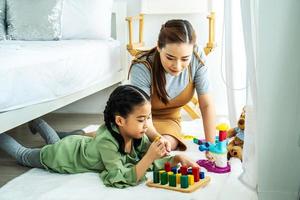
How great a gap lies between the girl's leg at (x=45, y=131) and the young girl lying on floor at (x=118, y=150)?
10.1 inches

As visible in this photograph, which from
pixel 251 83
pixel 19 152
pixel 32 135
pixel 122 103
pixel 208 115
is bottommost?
pixel 32 135

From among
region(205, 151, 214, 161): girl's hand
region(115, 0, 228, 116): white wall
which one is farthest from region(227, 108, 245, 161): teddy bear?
region(115, 0, 228, 116): white wall

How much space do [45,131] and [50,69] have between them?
0.28 metres

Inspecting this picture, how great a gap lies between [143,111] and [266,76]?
509mm

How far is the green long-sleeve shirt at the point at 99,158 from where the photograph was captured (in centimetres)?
166

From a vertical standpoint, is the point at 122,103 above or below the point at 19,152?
above

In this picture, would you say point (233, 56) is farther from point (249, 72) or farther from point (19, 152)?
point (19, 152)

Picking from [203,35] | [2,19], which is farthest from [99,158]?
[203,35]

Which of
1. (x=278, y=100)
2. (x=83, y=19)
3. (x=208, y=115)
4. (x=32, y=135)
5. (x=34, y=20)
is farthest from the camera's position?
(x=83, y=19)

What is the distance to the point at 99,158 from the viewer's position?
1783mm

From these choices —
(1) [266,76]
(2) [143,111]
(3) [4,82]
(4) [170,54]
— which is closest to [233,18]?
(4) [170,54]

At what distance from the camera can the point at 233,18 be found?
81.7 inches

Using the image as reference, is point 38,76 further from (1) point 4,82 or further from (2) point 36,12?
(2) point 36,12

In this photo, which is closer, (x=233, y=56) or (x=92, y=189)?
(x=92, y=189)
